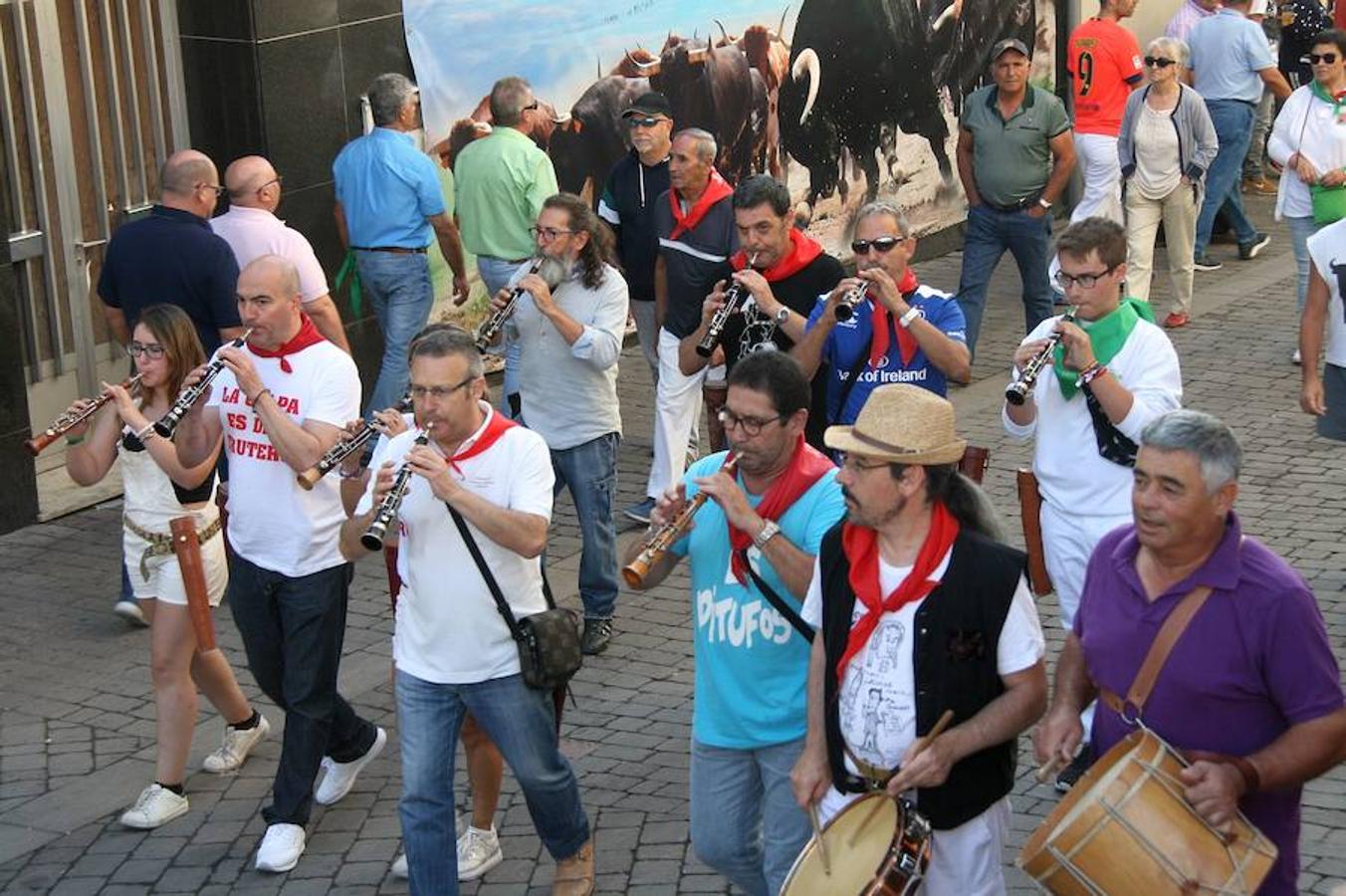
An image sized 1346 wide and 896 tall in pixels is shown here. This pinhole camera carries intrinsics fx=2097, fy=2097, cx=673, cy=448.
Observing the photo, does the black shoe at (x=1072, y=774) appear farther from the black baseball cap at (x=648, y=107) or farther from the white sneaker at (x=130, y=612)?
the black baseball cap at (x=648, y=107)

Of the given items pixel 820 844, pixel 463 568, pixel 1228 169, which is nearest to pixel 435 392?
pixel 463 568

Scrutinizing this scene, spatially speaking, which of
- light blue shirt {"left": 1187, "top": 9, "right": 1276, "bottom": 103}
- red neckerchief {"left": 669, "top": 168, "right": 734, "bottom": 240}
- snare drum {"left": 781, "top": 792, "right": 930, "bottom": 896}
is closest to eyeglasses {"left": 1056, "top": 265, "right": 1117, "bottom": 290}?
snare drum {"left": 781, "top": 792, "right": 930, "bottom": 896}

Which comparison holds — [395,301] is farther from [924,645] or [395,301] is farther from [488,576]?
[924,645]

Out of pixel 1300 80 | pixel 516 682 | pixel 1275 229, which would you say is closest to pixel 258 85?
pixel 516 682

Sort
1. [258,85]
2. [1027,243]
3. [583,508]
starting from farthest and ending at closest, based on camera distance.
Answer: [1027,243], [258,85], [583,508]

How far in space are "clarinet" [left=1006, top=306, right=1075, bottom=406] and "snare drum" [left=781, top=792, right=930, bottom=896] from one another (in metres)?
2.12

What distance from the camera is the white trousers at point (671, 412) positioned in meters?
10.0

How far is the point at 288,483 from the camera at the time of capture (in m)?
7.01

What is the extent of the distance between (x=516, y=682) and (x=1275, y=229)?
519 inches

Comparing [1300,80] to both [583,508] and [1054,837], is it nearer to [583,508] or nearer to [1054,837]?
[583,508]

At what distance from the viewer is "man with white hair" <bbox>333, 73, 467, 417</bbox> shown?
441 inches

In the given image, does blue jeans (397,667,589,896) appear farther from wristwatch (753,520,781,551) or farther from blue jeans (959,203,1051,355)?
blue jeans (959,203,1051,355)

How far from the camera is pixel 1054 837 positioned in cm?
475

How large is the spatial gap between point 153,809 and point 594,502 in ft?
7.51
